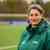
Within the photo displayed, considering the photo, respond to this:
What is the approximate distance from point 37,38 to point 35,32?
0.29 ft

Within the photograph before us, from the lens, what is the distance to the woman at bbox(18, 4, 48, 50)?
126 inches

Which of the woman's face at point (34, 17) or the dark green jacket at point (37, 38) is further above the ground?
the woman's face at point (34, 17)

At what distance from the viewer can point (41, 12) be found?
11.1ft

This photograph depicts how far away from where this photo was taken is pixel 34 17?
129 inches

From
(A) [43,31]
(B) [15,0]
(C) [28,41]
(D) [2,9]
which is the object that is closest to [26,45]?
(C) [28,41]

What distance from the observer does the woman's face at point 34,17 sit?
3264 millimetres

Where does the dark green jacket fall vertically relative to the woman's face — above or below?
below

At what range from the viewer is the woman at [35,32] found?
321 centimetres

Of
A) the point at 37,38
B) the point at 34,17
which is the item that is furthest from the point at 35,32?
the point at 34,17

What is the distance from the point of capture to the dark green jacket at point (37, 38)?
3.19m

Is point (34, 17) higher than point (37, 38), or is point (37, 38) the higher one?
point (34, 17)

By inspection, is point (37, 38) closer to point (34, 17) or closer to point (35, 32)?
point (35, 32)

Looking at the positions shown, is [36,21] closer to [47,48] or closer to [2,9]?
[47,48]

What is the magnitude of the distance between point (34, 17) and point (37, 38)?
26cm
